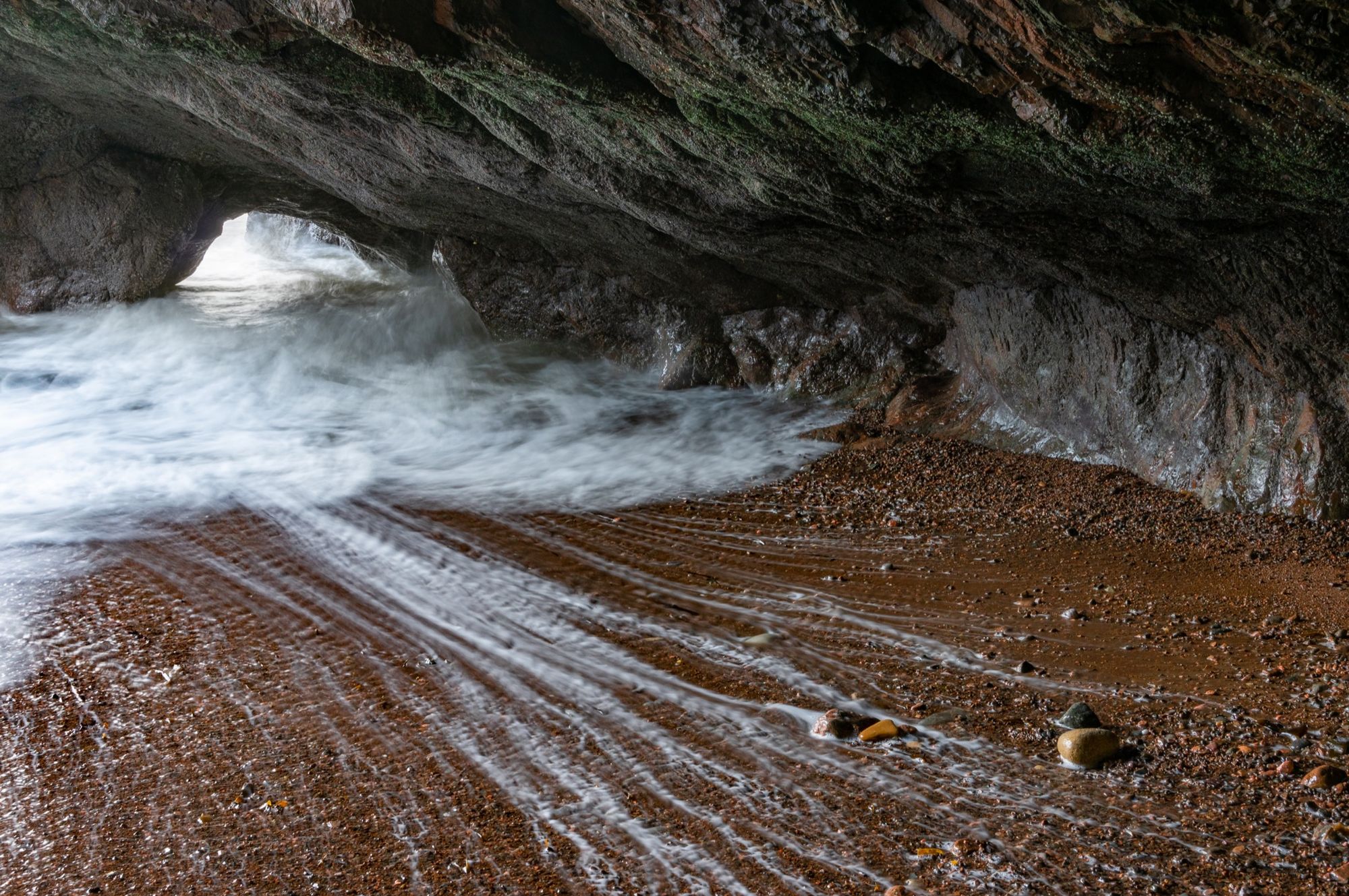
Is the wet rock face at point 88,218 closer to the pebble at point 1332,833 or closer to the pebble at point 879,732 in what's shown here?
the pebble at point 879,732

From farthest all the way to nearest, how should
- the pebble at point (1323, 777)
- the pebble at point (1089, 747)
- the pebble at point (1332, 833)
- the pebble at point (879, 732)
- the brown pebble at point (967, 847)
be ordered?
the pebble at point (879, 732) → the pebble at point (1089, 747) → the pebble at point (1323, 777) → the brown pebble at point (967, 847) → the pebble at point (1332, 833)

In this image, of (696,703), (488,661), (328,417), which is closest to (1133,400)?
(696,703)

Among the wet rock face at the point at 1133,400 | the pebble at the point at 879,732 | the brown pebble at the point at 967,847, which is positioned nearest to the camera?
the brown pebble at the point at 967,847

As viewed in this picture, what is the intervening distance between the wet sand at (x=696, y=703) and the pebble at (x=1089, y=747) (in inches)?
2.2

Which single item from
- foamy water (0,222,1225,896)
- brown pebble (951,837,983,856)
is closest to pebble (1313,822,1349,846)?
foamy water (0,222,1225,896)

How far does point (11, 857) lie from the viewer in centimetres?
290

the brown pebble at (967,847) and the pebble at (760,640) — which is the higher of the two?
the pebble at (760,640)

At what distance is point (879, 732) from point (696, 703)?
634 millimetres

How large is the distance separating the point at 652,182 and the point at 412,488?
2193mm

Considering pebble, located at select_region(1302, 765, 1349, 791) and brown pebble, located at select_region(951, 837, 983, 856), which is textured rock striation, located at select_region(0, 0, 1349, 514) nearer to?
pebble, located at select_region(1302, 765, 1349, 791)

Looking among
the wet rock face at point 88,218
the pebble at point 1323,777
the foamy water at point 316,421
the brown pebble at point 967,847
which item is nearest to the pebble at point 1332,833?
the pebble at point 1323,777

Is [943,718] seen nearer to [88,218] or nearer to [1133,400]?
[1133,400]

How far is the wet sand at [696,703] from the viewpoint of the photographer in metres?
2.75

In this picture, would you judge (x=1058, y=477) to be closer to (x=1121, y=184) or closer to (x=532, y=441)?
(x=1121, y=184)
